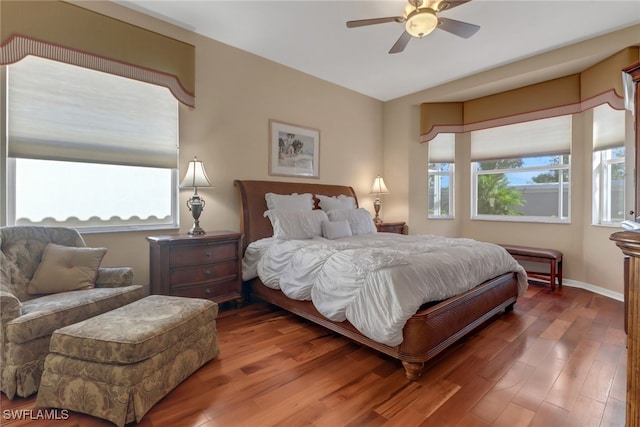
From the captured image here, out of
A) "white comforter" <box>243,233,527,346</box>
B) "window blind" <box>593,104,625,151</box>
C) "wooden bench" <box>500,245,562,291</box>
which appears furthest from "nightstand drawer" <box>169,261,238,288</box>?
"window blind" <box>593,104,625,151</box>

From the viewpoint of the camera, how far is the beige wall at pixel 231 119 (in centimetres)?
291

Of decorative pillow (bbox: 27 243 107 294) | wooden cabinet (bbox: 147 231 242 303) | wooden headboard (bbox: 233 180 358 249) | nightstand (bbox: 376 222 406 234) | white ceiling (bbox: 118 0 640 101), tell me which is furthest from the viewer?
nightstand (bbox: 376 222 406 234)

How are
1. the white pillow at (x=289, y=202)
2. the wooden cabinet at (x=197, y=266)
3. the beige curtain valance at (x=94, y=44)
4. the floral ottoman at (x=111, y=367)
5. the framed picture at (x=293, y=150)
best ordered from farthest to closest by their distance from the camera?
the framed picture at (x=293, y=150) → the white pillow at (x=289, y=202) → the wooden cabinet at (x=197, y=266) → the beige curtain valance at (x=94, y=44) → the floral ottoman at (x=111, y=367)

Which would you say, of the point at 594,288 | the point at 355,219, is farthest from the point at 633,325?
the point at 594,288

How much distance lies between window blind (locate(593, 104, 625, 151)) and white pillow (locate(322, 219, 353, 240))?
3.29 meters

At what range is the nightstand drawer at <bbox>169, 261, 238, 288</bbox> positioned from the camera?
8.65ft

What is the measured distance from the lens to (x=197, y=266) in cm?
277

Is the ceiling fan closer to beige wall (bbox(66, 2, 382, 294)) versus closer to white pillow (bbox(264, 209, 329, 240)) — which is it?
beige wall (bbox(66, 2, 382, 294))

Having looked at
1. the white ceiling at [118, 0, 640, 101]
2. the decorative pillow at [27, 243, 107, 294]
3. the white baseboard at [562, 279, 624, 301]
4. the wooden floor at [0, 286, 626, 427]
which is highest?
the white ceiling at [118, 0, 640, 101]

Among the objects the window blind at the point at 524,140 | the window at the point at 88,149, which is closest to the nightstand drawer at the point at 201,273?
the window at the point at 88,149

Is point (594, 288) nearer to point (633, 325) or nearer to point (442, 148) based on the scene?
point (442, 148)

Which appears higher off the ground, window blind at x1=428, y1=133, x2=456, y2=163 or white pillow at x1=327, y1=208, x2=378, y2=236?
window blind at x1=428, y1=133, x2=456, y2=163

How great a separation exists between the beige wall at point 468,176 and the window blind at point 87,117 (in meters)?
3.64

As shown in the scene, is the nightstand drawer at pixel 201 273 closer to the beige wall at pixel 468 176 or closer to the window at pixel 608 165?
the beige wall at pixel 468 176
